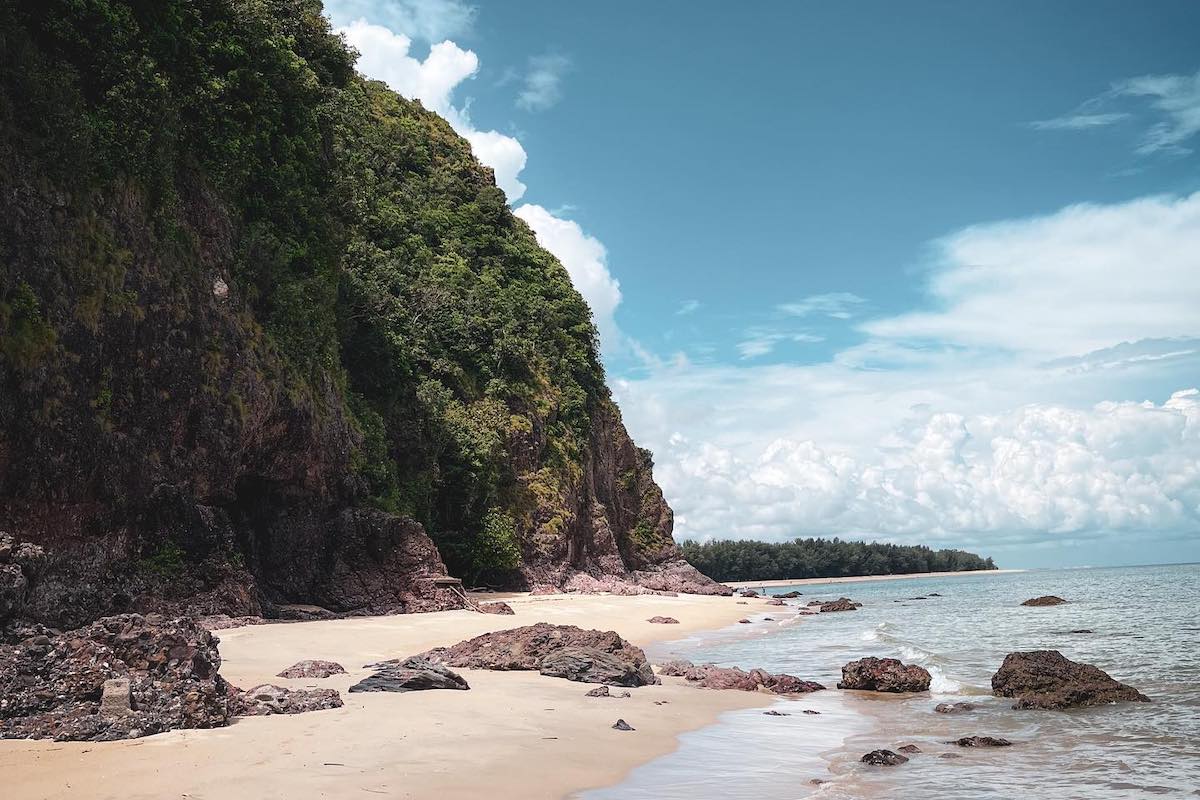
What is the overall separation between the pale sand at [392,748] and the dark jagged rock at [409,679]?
0.27 meters

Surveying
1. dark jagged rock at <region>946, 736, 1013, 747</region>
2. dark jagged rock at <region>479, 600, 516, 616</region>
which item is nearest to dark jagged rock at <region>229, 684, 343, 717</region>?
dark jagged rock at <region>946, 736, 1013, 747</region>

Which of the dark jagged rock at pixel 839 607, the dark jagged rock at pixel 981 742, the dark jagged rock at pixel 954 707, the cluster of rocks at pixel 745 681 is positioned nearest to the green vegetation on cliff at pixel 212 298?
the cluster of rocks at pixel 745 681

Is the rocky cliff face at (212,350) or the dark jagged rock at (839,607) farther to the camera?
the dark jagged rock at (839,607)

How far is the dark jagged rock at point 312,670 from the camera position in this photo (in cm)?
1215

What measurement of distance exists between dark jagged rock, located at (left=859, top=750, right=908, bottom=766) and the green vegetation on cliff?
591 inches

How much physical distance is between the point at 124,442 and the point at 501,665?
987cm

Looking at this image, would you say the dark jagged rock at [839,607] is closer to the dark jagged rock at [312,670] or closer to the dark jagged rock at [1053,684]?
the dark jagged rock at [1053,684]

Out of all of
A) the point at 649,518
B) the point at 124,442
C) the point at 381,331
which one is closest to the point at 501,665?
the point at 124,442

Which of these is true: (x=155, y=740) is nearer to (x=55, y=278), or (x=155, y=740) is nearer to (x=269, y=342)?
(x=55, y=278)

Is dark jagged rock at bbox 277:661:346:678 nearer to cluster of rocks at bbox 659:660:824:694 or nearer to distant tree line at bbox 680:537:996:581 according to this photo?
cluster of rocks at bbox 659:660:824:694

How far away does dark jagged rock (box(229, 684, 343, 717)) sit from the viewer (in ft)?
29.1

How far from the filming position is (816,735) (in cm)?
1092

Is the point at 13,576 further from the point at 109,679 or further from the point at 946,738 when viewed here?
the point at 946,738

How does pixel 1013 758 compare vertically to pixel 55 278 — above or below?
below
